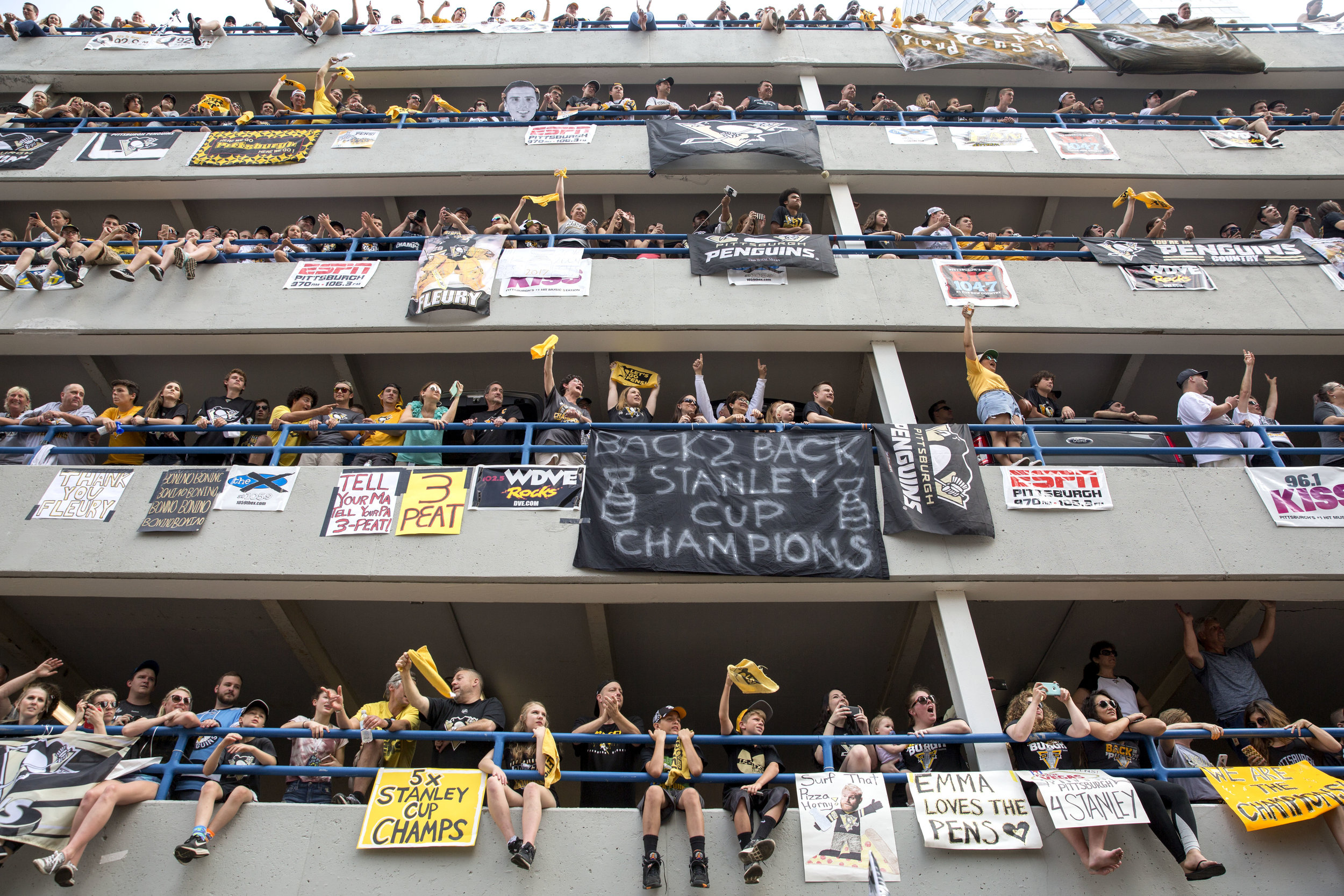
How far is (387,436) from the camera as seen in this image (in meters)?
8.68

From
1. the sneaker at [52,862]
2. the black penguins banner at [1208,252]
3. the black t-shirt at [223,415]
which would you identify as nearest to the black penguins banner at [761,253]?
the black penguins banner at [1208,252]

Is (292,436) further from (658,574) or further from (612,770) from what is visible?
(612,770)

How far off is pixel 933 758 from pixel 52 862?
5.98 metres

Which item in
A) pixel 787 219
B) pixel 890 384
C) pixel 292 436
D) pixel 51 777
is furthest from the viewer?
pixel 787 219

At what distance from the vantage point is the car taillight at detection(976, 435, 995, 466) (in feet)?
26.7

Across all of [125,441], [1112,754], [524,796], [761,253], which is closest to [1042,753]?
[1112,754]

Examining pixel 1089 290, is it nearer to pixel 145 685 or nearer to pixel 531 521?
pixel 531 521

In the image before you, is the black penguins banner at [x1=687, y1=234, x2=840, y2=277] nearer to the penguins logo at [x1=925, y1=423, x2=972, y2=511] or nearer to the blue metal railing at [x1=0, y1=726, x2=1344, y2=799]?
the penguins logo at [x1=925, y1=423, x2=972, y2=511]

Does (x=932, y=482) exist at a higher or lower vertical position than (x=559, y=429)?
lower

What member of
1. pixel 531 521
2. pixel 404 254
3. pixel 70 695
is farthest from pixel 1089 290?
pixel 70 695

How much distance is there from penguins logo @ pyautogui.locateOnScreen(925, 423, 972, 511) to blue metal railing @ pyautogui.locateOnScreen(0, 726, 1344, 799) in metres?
2.16

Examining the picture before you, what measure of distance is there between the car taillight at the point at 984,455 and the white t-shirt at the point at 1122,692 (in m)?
2.16

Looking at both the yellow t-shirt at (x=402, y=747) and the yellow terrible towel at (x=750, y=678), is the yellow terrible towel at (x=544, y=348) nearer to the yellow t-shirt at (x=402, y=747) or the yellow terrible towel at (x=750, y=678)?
the yellow t-shirt at (x=402, y=747)

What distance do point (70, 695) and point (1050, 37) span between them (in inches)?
688
